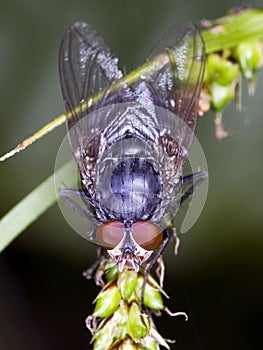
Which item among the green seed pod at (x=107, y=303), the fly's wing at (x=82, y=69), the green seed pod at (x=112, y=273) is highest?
the fly's wing at (x=82, y=69)

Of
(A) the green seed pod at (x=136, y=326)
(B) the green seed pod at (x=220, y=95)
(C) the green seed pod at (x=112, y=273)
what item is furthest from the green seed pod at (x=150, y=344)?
(B) the green seed pod at (x=220, y=95)

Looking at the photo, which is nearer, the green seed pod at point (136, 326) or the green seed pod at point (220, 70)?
the green seed pod at point (136, 326)

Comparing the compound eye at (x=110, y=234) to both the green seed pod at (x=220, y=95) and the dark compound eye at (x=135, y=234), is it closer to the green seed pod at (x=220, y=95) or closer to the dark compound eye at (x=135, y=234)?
the dark compound eye at (x=135, y=234)

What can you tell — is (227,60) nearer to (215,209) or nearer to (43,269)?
(215,209)

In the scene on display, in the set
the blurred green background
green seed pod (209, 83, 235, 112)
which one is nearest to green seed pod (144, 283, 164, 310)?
green seed pod (209, 83, 235, 112)

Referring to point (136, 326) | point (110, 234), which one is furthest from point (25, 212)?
point (136, 326)

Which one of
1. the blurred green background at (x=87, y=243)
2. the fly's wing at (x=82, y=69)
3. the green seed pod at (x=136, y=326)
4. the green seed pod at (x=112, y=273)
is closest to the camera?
the green seed pod at (x=136, y=326)

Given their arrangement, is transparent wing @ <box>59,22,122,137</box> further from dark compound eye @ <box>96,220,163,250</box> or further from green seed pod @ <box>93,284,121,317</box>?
green seed pod @ <box>93,284,121,317</box>
